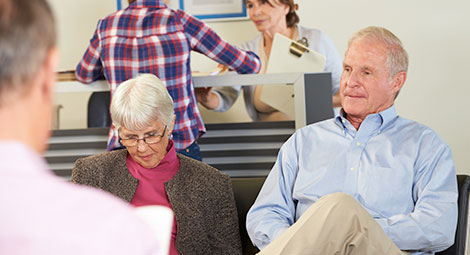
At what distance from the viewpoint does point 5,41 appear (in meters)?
0.67

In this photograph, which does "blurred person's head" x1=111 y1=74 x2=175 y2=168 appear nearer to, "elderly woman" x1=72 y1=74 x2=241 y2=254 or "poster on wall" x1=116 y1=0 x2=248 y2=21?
"elderly woman" x1=72 y1=74 x2=241 y2=254

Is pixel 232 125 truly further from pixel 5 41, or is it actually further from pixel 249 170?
pixel 5 41

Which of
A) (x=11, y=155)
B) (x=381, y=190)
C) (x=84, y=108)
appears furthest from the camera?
(x=84, y=108)

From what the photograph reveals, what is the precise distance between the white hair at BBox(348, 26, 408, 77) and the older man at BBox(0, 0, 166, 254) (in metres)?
1.88

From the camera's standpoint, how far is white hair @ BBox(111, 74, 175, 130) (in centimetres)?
229

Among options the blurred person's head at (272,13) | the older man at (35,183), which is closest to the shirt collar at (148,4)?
the blurred person's head at (272,13)

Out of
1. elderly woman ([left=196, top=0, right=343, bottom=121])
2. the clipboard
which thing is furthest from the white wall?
the clipboard

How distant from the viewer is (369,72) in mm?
2455

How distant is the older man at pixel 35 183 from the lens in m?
0.65

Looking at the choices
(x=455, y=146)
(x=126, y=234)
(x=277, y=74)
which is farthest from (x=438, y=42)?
(x=126, y=234)

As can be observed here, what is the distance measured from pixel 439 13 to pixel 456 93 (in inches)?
23.1

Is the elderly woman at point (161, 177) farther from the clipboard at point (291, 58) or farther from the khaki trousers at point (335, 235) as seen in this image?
the clipboard at point (291, 58)

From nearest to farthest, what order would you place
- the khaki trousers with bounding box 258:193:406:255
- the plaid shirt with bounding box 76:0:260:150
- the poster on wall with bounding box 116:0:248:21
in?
1. the khaki trousers with bounding box 258:193:406:255
2. the plaid shirt with bounding box 76:0:260:150
3. the poster on wall with bounding box 116:0:248:21

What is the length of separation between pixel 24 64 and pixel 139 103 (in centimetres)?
161
